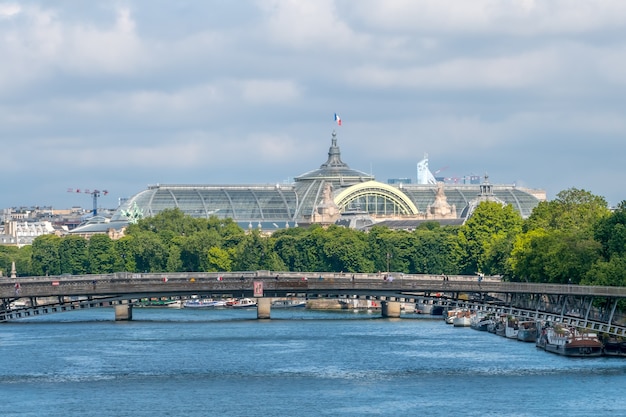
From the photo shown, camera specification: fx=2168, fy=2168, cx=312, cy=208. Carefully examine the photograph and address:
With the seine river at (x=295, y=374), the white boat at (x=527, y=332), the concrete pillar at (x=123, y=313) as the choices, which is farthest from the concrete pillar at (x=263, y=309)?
the white boat at (x=527, y=332)

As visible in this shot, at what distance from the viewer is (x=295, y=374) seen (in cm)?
11562

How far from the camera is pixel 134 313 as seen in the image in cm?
18725

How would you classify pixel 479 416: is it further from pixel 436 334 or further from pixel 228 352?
pixel 436 334

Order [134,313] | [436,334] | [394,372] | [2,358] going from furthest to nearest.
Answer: [134,313] → [436,334] → [2,358] → [394,372]

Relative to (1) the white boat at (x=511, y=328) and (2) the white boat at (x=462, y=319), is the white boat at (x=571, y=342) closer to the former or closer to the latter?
(1) the white boat at (x=511, y=328)

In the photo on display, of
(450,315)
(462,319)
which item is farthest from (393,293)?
(450,315)

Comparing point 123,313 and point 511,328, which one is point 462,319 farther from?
point 123,313

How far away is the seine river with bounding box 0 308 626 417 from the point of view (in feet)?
331

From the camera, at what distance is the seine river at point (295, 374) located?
101 m

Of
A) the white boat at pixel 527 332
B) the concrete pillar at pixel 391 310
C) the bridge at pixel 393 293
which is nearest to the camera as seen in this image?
the bridge at pixel 393 293

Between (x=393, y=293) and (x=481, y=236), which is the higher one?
(x=481, y=236)

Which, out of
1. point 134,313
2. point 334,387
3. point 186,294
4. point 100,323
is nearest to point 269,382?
point 334,387

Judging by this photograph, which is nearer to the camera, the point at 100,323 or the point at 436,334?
the point at 436,334

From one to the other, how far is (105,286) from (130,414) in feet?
106
